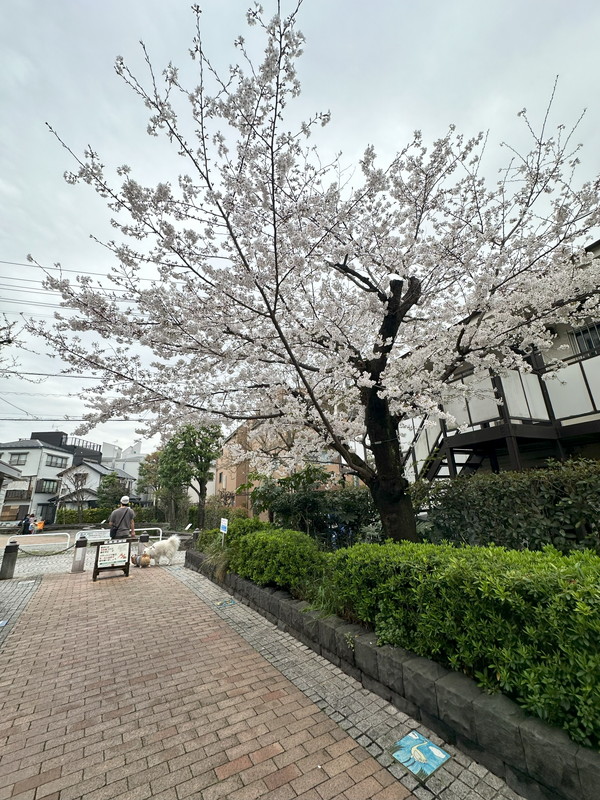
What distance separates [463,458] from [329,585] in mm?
8530

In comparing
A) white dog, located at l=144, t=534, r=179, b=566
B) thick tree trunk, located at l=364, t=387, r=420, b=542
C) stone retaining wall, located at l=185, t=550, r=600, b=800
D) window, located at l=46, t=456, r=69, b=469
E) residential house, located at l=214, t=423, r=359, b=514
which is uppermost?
window, located at l=46, t=456, r=69, b=469

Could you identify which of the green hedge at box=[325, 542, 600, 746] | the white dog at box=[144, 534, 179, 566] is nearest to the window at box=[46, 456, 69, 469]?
the white dog at box=[144, 534, 179, 566]

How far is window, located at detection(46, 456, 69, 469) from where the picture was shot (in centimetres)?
3575

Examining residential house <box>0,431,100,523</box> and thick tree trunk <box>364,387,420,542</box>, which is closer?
thick tree trunk <box>364,387,420,542</box>

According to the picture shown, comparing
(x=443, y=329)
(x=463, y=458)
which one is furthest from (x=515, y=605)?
(x=463, y=458)

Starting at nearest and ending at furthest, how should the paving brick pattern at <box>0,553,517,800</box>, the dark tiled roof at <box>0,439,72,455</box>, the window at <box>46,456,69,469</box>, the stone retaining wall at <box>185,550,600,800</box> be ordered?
the stone retaining wall at <box>185,550,600,800</box> < the paving brick pattern at <box>0,553,517,800</box> < the dark tiled roof at <box>0,439,72,455</box> < the window at <box>46,456,69,469</box>

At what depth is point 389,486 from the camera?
201 inches

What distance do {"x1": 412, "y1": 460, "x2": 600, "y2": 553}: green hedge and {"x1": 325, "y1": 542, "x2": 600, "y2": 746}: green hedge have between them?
1686mm

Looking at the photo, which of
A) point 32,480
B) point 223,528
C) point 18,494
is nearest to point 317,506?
point 223,528

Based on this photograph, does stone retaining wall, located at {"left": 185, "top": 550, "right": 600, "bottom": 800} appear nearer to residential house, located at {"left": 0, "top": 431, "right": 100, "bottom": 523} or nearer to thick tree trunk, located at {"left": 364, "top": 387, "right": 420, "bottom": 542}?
thick tree trunk, located at {"left": 364, "top": 387, "right": 420, "bottom": 542}

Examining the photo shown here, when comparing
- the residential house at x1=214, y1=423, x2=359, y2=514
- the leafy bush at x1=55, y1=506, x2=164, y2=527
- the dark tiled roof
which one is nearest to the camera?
the residential house at x1=214, y1=423, x2=359, y2=514

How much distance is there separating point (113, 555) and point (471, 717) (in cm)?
827

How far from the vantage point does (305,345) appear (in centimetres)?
593

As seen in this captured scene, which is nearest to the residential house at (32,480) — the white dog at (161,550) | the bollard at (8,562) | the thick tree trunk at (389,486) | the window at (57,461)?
the window at (57,461)
